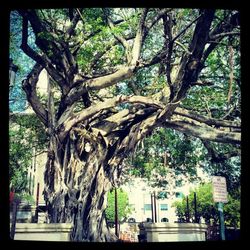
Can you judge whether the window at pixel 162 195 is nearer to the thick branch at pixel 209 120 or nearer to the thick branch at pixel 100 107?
the thick branch at pixel 209 120

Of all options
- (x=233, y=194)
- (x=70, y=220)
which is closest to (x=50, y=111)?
(x=70, y=220)

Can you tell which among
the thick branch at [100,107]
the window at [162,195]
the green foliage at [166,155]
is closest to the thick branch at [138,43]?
the thick branch at [100,107]

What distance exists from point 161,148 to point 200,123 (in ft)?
8.29

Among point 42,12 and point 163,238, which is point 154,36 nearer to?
point 42,12

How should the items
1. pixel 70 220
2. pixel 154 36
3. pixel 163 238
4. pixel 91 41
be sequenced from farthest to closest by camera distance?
pixel 154 36 < pixel 91 41 < pixel 70 220 < pixel 163 238

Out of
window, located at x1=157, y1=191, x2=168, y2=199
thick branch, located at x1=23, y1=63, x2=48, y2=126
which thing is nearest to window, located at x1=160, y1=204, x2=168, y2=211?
window, located at x1=157, y1=191, x2=168, y2=199

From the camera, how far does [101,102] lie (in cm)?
712

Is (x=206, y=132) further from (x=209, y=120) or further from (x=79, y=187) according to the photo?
(x=79, y=187)

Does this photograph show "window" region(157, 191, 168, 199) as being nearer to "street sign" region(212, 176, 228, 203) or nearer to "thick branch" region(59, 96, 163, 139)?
"thick branch" region(59, 96, 163, 139)

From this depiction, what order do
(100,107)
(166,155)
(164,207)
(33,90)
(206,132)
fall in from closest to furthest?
(100,107) → (206,132) → (33,90) → (166,155) → (164,207)

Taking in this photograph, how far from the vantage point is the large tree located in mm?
6574

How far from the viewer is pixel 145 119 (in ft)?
24.6

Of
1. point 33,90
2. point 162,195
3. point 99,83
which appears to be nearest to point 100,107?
point 99,83

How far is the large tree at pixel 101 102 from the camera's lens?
6574 mm
